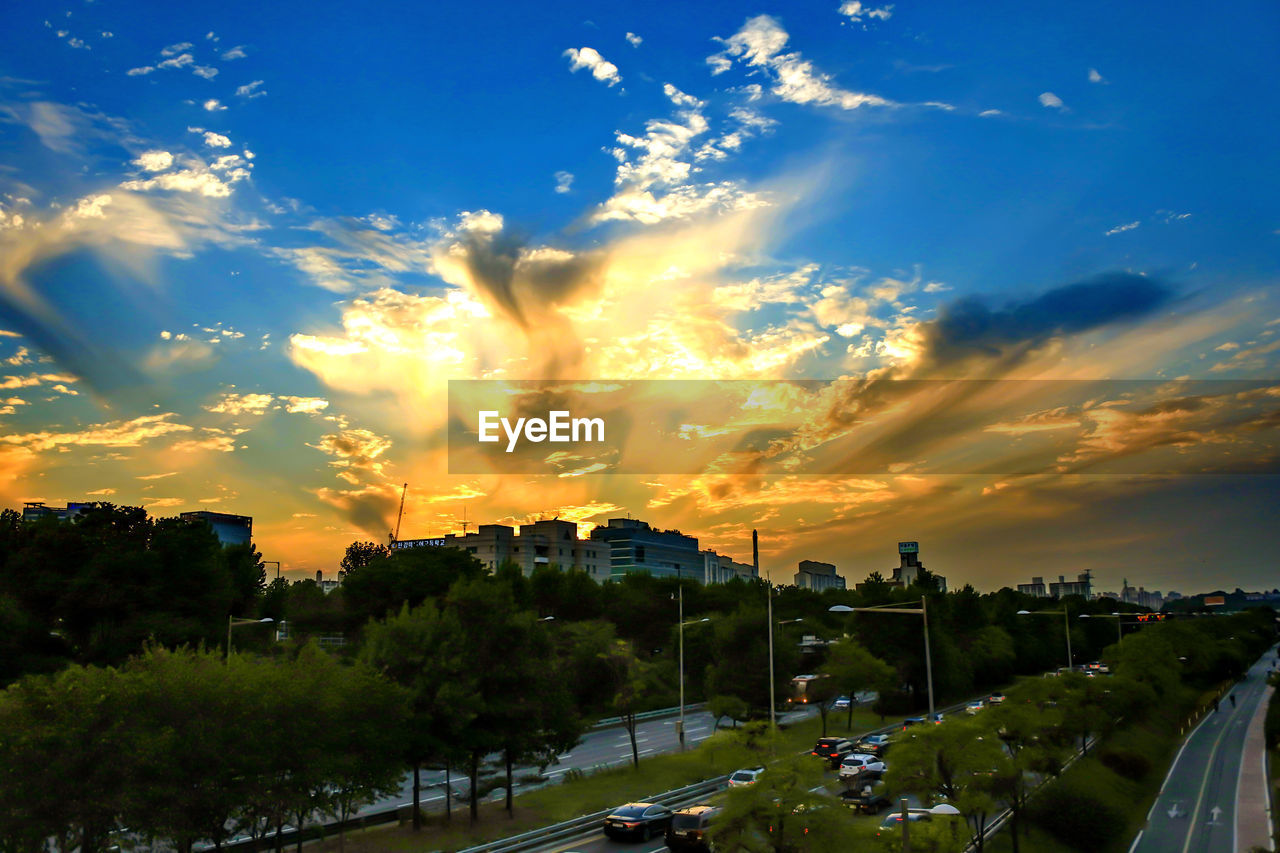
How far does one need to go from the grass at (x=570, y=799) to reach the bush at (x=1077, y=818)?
12911 mm

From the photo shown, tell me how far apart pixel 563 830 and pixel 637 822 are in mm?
3086

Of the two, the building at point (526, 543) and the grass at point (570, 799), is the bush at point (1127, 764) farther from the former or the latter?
the building at point (526, 543)

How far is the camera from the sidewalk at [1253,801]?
41375 mm

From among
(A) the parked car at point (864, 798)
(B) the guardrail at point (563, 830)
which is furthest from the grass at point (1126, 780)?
(B) the guardrail at point (563, 830)

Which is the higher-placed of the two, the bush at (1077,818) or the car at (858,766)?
the car at (858,766)

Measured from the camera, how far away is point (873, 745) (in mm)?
55062

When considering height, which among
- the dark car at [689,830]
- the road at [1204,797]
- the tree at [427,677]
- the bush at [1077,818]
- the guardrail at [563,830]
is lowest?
the road at [1204,797]

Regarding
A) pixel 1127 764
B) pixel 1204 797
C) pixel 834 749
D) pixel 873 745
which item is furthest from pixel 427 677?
pixel 1204 797

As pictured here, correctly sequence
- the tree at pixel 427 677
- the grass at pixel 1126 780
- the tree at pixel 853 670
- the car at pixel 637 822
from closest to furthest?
the car at pixel 637 822 < the tree at pixel 427 677 < the grass at pixel 1126 780 < the tree at pixel 853 670

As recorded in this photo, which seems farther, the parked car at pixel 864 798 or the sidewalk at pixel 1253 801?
the sidewalk at pixel 1253 801

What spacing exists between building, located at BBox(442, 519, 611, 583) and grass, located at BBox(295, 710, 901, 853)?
Result: 424ft

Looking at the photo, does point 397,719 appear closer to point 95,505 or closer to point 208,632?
point 208,632

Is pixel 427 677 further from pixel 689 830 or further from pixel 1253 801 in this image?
pixel 1253 801

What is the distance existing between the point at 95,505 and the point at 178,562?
9.65 m
